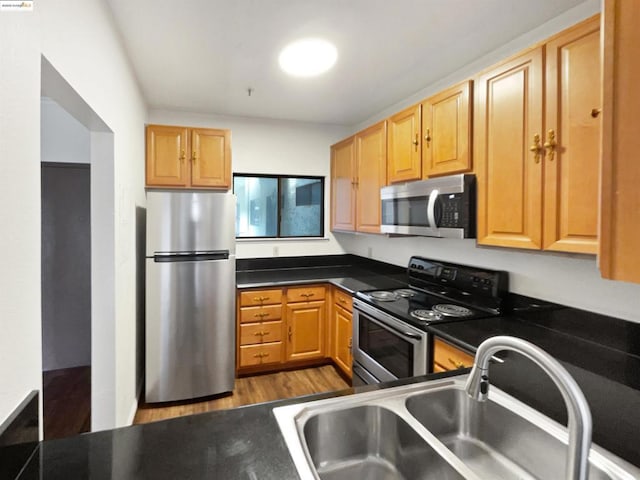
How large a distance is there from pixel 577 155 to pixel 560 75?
362mm

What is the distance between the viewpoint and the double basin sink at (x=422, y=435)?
0.89 meters

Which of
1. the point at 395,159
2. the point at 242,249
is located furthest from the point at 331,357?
the point at 395,159

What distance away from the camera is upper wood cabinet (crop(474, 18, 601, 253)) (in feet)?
4.37

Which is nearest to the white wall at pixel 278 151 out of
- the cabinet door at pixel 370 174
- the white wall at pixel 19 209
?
the cabinet door at pixel 370 174

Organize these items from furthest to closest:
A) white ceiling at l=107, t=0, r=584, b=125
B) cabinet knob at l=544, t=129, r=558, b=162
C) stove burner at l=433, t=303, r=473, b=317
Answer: stove burner at l=433, t=303, r=473, b=317 < white ceiling at l=107, t=0, r=584, b=125 < cabinet knob at l=544, t=129, r=558, b=162

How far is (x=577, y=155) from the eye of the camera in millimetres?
1366

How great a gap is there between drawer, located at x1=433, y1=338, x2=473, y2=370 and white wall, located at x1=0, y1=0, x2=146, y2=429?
155 cm

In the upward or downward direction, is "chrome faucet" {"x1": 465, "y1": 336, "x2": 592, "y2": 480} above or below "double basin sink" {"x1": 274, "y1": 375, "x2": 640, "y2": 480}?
above

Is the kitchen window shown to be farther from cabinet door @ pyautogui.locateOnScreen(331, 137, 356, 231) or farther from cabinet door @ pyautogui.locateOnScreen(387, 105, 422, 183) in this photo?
cabinet door @ pyautogui.locateOnScreen(387, 105, 422, 183)

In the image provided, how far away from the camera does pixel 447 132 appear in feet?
6.73

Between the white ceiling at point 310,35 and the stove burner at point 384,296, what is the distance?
→ 5.33 ft

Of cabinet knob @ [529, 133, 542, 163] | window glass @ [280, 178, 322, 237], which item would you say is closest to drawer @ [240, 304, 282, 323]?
window glass @ [280, 178, 322, 237]

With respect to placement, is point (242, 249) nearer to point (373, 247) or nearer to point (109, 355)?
point (373, 247)

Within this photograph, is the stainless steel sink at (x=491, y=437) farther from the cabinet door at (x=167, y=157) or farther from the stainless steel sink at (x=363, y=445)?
the cabinet door at (x=167, y=157)
